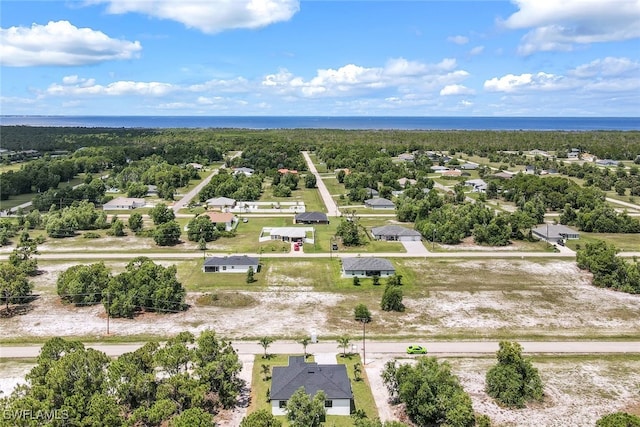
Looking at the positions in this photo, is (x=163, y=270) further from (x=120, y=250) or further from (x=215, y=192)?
(x=215, y=192)

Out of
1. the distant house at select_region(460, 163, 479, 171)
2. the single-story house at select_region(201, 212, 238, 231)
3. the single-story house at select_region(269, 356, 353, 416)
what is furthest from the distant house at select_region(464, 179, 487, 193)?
the single-story house at select_region(269, 356, 353, 416)

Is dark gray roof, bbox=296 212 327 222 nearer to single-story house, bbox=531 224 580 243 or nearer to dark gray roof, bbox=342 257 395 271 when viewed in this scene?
dark gray roof, bbox=342 257 395 271

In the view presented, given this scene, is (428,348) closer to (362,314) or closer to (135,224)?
(362,314)

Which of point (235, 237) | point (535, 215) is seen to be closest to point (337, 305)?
point (235, 237)

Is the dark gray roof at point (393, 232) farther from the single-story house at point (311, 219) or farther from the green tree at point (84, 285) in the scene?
the green tree at point (84, 285)

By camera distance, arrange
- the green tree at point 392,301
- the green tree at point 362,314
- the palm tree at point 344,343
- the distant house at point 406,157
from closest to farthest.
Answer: the palm tree at point 344,343, the green tree at point 362,314, the green tree at point 392,301, the distant house at point 406,157

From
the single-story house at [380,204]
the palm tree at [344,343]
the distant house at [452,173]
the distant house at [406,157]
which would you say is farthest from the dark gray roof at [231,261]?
the distant house at [406,157]
